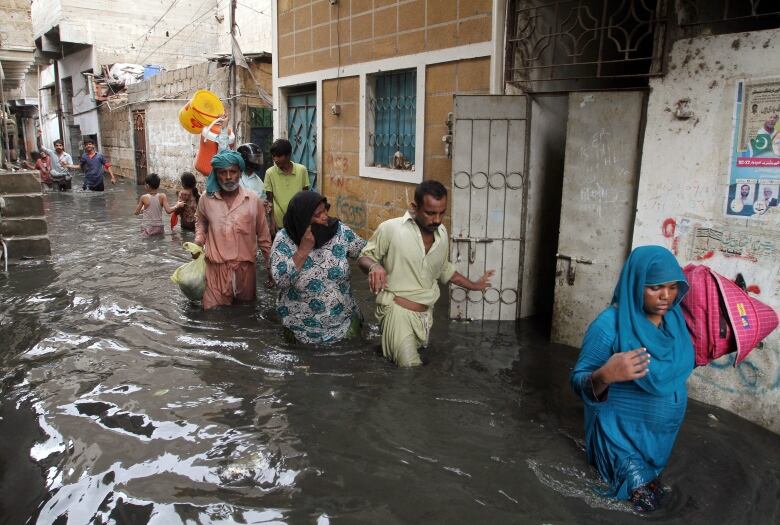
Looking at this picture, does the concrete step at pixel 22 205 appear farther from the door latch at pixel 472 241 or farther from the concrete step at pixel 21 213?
the door latch at pixel 472 241

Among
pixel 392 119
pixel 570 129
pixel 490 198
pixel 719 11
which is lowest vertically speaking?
pixel 490 198

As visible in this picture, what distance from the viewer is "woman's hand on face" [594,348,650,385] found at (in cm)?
254

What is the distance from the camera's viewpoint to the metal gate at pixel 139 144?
852 inches

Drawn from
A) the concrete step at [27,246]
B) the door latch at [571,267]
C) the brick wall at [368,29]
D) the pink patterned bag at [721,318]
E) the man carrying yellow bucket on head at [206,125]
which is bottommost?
the concrete step at [27,246]

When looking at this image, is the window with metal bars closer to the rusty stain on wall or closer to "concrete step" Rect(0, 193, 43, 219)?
the rusty stain on wall

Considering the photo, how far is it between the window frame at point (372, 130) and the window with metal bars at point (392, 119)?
4 centimetres

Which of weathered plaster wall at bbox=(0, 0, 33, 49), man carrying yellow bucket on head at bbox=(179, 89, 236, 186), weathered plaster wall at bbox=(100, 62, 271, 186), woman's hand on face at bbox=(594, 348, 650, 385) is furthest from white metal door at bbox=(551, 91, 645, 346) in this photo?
weathered plaster wall at bbox=(0, 0, 33, 49)

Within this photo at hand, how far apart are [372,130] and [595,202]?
15.5 ft

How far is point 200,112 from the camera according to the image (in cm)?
877

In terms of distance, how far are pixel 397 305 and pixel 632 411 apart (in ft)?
6.50

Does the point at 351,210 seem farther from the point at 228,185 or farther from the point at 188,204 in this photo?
the point at 228,185

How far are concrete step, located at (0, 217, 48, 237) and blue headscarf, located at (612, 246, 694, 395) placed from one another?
854cm

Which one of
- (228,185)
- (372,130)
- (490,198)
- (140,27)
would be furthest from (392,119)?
(140,27)

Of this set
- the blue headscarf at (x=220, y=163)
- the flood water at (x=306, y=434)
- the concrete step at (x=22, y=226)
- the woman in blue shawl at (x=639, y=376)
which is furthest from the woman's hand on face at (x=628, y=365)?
the concrete step at (x=22, y=226)
